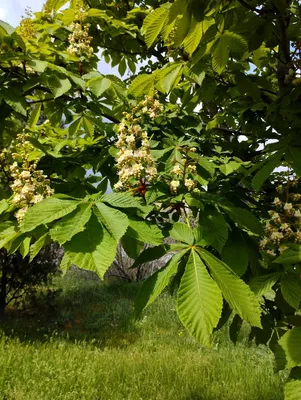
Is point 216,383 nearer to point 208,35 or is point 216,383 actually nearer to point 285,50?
point 285,50

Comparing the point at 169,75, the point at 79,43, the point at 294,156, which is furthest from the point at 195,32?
the point at 79,43

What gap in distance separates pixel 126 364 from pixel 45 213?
4.34 metres

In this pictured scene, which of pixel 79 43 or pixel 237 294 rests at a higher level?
pixel 79 43

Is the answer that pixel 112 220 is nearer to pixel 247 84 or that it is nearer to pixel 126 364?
pixel 247 84

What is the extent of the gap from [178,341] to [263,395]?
2.35m

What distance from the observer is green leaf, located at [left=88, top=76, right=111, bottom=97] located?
1883 mm

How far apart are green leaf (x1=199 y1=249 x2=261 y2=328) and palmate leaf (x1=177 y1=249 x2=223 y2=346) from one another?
0.15 ft

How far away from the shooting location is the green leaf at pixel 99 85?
188cm

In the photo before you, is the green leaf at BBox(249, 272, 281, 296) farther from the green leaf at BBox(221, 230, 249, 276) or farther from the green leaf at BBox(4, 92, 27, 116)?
the green leaf at BBox(4, 92, 27, 116)

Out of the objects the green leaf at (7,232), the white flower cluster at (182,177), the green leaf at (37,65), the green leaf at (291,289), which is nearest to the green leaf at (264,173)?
the white flower cluster at (182,177)

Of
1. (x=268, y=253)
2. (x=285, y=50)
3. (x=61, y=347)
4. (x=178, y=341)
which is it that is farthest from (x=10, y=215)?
(x=178, y=341)

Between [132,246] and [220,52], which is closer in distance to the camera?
[132,246]

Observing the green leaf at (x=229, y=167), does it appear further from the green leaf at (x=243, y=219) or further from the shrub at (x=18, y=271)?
the shrub at (x=18, y=271)

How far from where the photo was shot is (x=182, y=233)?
122 cm
